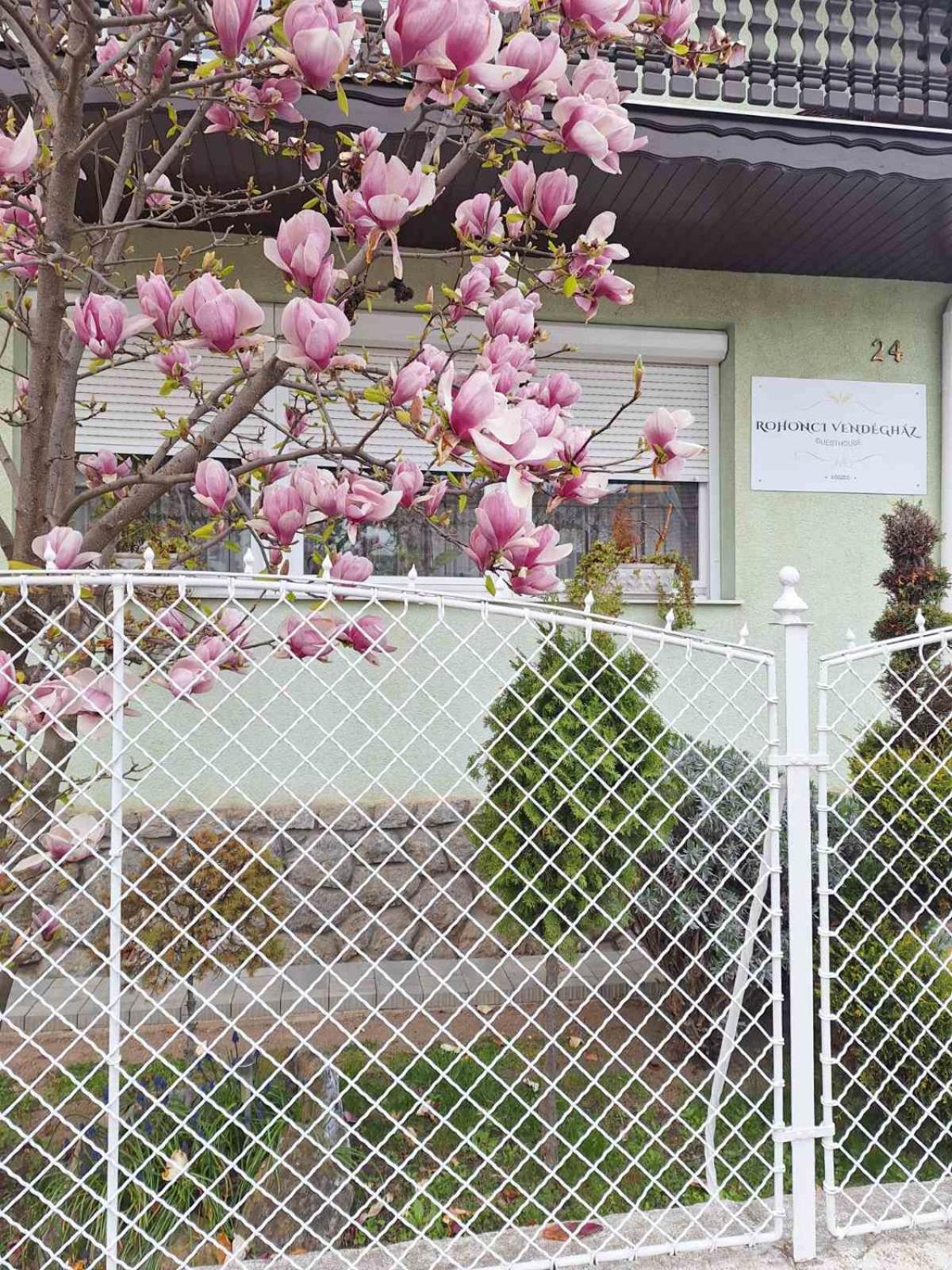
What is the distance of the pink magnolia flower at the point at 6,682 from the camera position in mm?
1661

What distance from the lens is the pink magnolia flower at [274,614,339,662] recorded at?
1805 millimetres

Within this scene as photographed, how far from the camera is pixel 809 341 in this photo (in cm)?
484

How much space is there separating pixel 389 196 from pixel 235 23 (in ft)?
1.10

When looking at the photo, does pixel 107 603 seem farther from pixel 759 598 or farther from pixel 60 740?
pixel 759 598

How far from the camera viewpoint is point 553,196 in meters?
1.87

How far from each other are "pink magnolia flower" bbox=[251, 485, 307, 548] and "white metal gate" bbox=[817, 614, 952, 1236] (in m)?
1.34

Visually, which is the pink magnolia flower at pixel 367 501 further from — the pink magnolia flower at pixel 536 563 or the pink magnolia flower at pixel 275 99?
the pink magnolia flower at pixel 275 99

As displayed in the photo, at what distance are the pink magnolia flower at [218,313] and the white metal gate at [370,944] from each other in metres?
0.50

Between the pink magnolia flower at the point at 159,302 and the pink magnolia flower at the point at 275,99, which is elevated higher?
the pink magnolia flower at the point at 275,99

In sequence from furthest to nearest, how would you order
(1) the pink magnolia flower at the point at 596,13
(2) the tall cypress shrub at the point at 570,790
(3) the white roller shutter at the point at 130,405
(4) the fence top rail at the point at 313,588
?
(3) the white roller shutter at the point at 130,405 → (2) the tall cypress shrub at the point at 570,790 → (4) the fence top rail at the point at 313,588 → (1) the pink magnolia flower at the point at 596,13

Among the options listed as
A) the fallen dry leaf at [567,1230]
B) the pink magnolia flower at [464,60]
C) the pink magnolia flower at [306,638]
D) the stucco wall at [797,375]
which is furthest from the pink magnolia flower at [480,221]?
the stucco wall at [797,375]

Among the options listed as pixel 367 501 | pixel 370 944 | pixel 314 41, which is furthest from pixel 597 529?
pixel 314 41

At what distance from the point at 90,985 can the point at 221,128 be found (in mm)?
3310

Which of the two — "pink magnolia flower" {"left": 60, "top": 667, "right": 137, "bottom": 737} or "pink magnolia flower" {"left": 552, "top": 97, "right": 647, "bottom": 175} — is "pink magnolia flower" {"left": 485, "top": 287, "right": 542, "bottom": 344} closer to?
"pink magnolia flower" {"left": 552, "top": 97, "right": 647, "bottom": 175}
